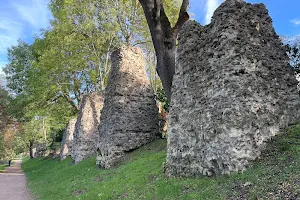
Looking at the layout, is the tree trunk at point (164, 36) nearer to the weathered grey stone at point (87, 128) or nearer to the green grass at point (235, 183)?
the green grass at point (235, 183)

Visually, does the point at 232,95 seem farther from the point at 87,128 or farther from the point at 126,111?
the point at 87,128

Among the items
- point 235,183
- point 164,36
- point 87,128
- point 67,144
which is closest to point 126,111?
point 164,36

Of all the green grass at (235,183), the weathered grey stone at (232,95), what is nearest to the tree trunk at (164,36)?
the weathered grey stone at (232,95)

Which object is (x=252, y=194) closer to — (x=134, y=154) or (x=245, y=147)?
(x=245, y=147)

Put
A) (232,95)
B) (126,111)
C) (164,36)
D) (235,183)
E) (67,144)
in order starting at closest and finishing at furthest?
(235,183)
(232,95)
(164,36)
(126,111)
(67,144)

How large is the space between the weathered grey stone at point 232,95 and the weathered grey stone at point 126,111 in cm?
506

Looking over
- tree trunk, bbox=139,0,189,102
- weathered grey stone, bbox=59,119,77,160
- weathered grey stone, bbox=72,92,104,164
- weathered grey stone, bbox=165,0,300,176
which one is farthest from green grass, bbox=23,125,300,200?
weathered grey stone, bbox=59,119,77,160

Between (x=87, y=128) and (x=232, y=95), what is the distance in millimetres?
14523

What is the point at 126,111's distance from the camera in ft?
41.1

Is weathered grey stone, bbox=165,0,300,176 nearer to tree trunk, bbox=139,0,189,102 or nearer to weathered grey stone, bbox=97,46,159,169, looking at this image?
tree trunk, bbox=139,0,189,102

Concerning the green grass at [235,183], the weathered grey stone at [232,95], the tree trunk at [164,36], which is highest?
the tree trunk at [164,36]

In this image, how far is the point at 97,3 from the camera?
19.2 metres

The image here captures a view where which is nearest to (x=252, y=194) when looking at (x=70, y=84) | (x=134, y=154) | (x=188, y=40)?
(x=188, y=40)

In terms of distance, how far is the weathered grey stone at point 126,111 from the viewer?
12180 millimetres
